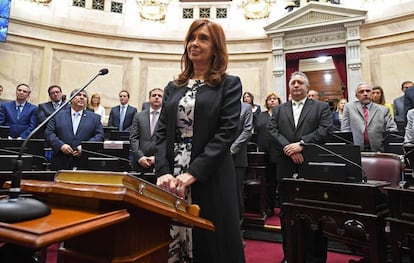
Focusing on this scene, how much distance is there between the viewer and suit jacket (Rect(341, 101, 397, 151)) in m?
3.07

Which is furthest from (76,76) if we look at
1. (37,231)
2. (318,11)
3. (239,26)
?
A: (37,231)

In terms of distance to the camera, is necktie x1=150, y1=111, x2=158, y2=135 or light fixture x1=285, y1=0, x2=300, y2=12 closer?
necktie x1=150, y1=111, x2=158, y2=135

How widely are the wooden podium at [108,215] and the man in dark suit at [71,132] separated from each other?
2524 mm

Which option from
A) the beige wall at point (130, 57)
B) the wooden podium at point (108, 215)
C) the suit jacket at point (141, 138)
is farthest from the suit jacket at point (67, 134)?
the beige wall at point (130, 57)

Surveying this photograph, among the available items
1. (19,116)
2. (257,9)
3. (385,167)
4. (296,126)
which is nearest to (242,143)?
(296,126)

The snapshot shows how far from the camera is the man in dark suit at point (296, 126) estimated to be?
2365mm

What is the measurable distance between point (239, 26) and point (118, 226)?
761 cm

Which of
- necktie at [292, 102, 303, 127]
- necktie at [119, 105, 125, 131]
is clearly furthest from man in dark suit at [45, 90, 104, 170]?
necktie at [292, 102, 303, 127]

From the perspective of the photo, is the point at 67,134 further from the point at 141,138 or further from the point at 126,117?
the point at 126,117

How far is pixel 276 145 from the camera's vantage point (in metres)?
2.52

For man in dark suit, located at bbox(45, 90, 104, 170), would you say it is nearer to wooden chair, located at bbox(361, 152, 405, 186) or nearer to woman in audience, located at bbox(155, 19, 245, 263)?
woman in audience, located at bbox(155, 19, 245, 263)

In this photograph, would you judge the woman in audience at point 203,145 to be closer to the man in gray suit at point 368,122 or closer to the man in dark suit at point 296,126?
the man in dark suit at point 296,126

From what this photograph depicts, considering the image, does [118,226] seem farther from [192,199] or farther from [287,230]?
[287,230]

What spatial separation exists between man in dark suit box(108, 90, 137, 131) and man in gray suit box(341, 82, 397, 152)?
3174 millimetres
